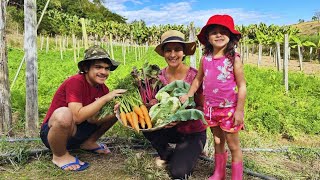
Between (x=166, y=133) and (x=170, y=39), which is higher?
(x=170, y=39)

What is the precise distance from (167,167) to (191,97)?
804mm

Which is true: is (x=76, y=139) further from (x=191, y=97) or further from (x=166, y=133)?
(x=191, y=97)

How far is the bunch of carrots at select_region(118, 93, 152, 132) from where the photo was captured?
10.6 feet

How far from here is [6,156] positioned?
3689mm

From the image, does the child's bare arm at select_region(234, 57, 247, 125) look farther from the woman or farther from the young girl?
the woman

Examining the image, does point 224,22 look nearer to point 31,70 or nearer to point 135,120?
point 135,120

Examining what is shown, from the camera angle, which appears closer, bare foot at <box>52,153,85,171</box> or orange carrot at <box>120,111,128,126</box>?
orange carrot at <box>120,111,128,126</box>

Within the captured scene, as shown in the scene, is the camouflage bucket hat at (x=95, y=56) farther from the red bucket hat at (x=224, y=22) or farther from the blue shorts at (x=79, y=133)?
the red bucket hat at (x=224, y=22)

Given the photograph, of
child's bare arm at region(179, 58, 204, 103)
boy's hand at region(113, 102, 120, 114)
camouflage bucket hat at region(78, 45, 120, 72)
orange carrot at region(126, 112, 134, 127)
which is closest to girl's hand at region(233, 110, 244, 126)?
child's bare arm at region(179, 58, 204, 103)

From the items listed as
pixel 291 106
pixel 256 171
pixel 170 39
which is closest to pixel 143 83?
pixel 170 39

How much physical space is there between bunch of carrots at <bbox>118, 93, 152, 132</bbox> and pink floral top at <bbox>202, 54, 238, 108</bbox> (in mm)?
643

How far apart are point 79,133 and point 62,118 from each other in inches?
18.4

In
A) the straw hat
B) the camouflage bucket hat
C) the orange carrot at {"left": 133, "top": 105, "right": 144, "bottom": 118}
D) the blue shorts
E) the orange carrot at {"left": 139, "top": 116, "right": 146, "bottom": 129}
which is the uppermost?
the straw hat

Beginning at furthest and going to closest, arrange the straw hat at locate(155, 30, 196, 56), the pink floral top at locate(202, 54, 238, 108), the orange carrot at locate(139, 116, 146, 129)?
the straw hat at locate(155, 30, 196, 56), the orange carrot at locate(139, 116, 146, 129), the pink floral top at locate(202, 54, 238, 108)
